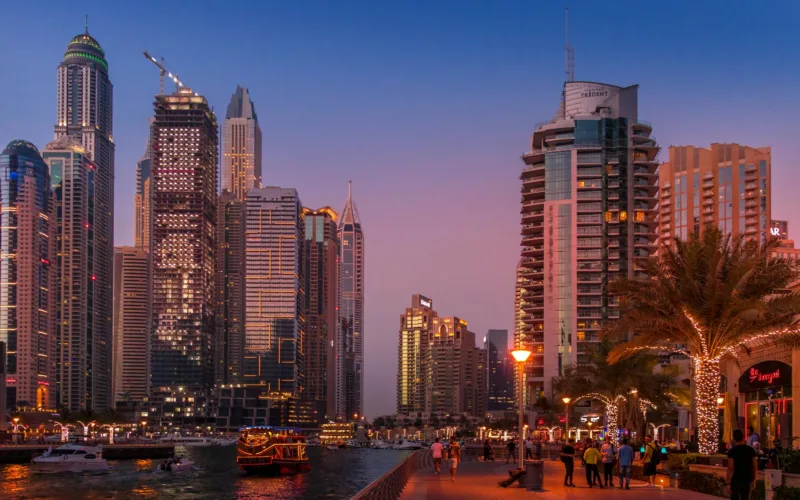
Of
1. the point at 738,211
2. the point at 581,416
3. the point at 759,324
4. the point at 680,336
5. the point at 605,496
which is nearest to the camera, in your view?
the point at 605,496

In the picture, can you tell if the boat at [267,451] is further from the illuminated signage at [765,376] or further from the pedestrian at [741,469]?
the pedestrian at [741,469]

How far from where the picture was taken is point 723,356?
3772cm

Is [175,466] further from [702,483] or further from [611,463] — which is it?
[702,483]

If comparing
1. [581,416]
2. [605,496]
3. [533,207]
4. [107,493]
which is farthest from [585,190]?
[605,496]

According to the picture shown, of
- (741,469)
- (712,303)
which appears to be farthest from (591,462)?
(741,469)

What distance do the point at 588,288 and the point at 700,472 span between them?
102 meters

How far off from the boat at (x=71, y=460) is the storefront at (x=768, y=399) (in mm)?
74602

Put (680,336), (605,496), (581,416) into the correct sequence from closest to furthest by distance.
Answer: (605,496) < (680,336) < (581,416)

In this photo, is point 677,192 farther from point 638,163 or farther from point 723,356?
point 723,356

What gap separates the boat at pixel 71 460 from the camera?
100562 millimetres

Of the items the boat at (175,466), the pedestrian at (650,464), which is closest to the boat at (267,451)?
the boat at (175,466)

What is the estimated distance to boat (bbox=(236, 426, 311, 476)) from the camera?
94.6 metres

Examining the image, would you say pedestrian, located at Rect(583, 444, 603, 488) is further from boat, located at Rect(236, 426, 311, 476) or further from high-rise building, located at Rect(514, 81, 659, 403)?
high-rise building, located at Rect(514, 81, 659, 403)

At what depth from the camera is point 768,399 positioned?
143 feet
